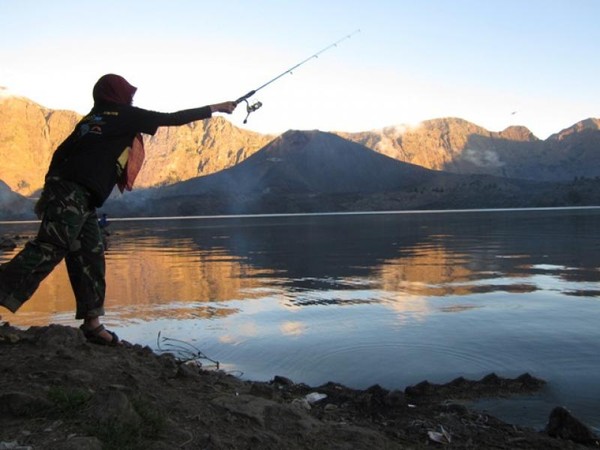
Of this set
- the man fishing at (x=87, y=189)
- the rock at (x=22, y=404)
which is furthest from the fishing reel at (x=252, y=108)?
the rock at (x=22, y=404)

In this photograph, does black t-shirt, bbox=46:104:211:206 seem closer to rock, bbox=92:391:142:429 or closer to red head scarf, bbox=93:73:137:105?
red head scarf, bbox=93:73:137:105

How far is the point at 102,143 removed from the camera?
6.13 m

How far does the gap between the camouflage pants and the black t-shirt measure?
137mm

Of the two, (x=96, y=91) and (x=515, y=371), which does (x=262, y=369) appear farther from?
(x=96, y=91)

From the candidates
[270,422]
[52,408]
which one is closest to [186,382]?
[270,422]

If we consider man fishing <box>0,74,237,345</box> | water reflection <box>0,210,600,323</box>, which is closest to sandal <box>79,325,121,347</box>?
man fishing <box>0,74,237,345</box>

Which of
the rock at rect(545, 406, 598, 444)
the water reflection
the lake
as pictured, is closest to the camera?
the rock at rect(545, 406, 598, 444)

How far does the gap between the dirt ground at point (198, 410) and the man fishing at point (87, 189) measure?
77 centimetres

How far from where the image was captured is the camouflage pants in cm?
566

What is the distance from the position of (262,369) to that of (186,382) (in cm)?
329

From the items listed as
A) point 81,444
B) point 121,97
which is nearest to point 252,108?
point 121,97

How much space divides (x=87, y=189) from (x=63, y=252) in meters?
0.69

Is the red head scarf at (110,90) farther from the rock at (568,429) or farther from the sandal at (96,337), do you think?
the rock at (568,429)

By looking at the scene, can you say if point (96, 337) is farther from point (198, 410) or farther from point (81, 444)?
point (81, 444)
